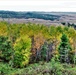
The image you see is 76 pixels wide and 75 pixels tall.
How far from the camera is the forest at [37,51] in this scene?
69438 mm

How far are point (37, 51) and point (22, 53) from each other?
9618mm

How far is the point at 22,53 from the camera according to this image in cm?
7212

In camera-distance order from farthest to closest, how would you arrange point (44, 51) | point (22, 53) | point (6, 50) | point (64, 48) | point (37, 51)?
1. point (44, 51)
2. point (37, 51)
3. point (64, 48)
4. point (6, 50)
5. point (22, 53)

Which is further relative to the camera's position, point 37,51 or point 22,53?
point 37,51

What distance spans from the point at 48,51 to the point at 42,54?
2.15 metres

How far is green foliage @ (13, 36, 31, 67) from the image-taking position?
236 feet

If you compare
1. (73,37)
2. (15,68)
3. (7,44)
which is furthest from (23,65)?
(73,37)

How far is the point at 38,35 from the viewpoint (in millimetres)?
81812

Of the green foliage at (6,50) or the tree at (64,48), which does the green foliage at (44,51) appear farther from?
the green foliage at (6,50)

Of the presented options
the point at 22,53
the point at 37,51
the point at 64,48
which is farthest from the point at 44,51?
the point at 22,53

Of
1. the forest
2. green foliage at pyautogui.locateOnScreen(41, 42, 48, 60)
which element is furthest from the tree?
green foliage at pyautogui.locateOnScreen(41, 42, 48, 60)

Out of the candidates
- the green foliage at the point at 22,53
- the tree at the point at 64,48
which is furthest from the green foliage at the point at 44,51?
the green foliage at the point at 22,53

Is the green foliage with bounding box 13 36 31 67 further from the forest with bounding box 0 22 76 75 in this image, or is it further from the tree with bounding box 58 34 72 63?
the tree with bounding box 58 34 72 63

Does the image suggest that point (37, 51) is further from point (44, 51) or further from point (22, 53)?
point (22, 53)
